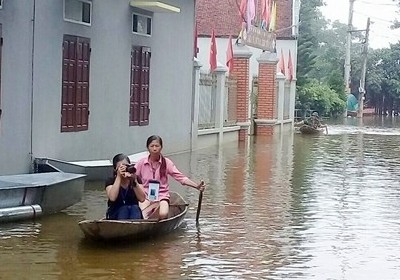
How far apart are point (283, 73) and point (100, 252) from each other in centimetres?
2867

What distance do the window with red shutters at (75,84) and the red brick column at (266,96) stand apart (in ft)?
54.8

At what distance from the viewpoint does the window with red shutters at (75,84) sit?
16.3m

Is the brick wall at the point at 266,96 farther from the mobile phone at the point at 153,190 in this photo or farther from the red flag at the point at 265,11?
the mobile phone at the point at 153,190

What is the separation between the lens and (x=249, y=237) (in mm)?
10664

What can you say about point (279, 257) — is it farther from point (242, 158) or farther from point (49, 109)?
point (242, 158)

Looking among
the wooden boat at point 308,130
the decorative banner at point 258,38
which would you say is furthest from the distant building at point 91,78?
the wooden boat at point 308,130

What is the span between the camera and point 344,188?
633 inches

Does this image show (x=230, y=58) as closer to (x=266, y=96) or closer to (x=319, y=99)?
(x=266, y=96)

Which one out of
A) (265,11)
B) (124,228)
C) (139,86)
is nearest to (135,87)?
(139,86)

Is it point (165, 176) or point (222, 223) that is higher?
point (165, 176)

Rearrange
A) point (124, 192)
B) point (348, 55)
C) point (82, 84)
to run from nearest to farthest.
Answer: point (124, 192) < point (82, 84) < point (348, 55)

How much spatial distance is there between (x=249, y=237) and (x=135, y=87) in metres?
9.76

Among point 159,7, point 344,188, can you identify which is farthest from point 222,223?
point 159,7

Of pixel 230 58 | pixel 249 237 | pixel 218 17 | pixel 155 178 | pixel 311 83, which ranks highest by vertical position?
pixel 218 17
